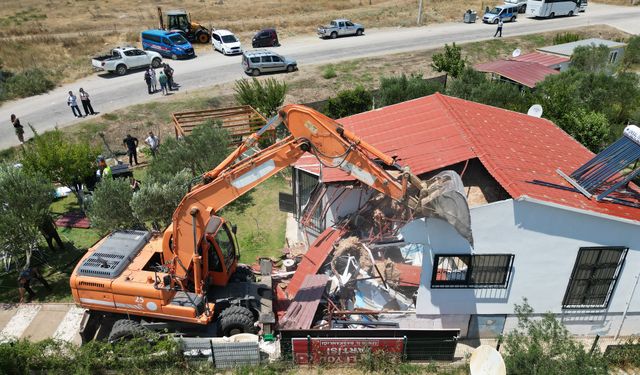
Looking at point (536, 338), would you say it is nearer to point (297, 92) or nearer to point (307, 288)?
point (307, 288)

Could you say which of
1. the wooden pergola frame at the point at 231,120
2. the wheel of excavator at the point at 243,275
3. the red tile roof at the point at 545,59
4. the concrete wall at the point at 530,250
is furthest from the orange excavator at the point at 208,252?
the red tile roof at the point at 545,59

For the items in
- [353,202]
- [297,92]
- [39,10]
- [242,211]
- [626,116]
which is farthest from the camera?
[39,10]

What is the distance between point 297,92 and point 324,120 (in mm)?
21875

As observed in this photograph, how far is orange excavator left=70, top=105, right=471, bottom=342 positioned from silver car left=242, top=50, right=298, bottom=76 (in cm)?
2370

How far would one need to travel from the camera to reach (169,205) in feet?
52.4

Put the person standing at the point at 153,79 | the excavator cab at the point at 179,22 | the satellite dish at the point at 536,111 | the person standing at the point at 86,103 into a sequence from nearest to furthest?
the satellite dish at the point at 536,111 → the person standing at the point at 86,103 → the person standing at the point at 153,79 → the excavator cab at the point at 179,22

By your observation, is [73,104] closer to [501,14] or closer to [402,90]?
[402,90]

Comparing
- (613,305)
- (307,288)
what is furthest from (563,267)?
(307,288)

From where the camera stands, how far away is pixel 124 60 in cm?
3444

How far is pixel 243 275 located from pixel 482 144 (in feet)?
25.8

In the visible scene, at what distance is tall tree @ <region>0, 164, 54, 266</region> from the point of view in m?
14.3

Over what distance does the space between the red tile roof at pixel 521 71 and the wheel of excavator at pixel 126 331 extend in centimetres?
2486

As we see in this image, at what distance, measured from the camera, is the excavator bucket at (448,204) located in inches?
410

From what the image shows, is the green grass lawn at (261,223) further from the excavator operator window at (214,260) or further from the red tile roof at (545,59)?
the red tile roof at (545,59)
